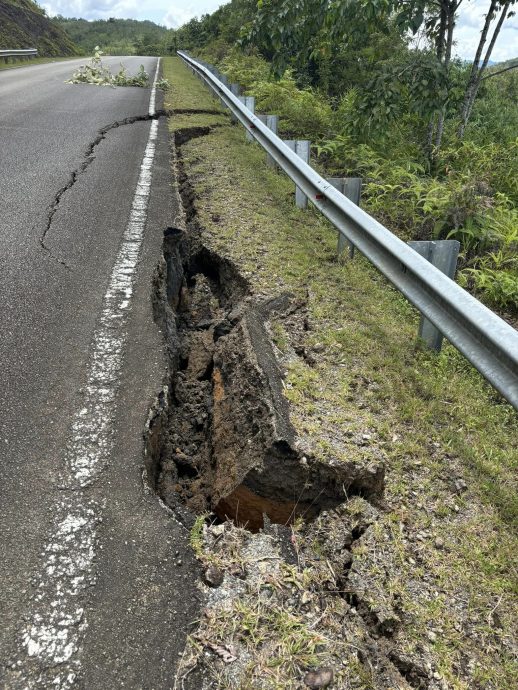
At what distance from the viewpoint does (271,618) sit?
136 cm

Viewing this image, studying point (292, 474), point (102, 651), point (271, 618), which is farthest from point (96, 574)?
point (292, 474)

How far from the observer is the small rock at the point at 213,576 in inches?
56.7

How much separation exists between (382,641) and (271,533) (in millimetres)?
438

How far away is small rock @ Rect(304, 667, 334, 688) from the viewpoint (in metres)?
1.24

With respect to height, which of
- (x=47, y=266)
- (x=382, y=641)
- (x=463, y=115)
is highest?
(x=463, y=115)

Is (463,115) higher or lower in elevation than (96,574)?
higher

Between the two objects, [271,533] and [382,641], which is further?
[271,533]

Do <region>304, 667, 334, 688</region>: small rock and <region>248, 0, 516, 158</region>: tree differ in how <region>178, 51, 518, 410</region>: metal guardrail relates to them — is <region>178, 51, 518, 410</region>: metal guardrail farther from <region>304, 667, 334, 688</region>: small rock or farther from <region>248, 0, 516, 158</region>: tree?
<region>248, 0, 516, 158</region>: tree

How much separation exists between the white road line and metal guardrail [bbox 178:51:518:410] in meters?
1.31

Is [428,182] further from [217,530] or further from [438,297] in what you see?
[217,530]

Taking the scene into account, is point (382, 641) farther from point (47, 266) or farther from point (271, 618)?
point (47, 266)

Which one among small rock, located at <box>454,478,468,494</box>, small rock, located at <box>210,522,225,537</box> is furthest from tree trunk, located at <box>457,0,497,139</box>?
small rock, located at <box>210,522,225,537</box>

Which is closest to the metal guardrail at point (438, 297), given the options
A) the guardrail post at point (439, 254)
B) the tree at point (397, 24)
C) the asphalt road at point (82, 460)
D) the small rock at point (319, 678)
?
the guardrail post at point (439, 254)

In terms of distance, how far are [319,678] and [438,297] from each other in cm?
145
